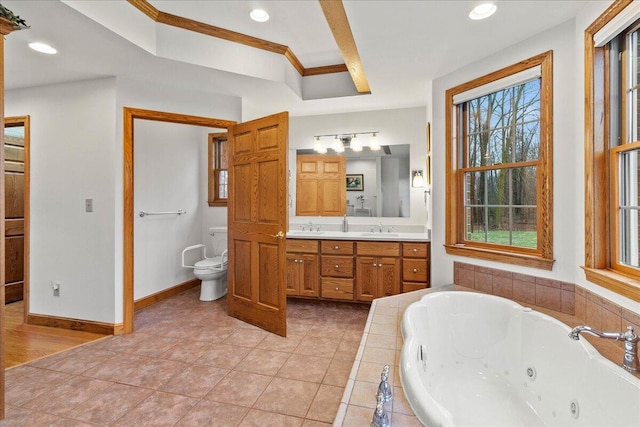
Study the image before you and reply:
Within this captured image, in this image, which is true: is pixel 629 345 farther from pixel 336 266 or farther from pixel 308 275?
pixel 308 275

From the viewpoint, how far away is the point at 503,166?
228 cm

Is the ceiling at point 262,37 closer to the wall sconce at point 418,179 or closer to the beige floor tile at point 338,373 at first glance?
the wall sconce at point 418,179

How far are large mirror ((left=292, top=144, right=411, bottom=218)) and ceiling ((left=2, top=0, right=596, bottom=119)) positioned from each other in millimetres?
843

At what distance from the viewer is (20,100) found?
2801mm

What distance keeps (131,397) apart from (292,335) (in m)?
1.22

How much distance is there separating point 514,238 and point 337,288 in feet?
5.58

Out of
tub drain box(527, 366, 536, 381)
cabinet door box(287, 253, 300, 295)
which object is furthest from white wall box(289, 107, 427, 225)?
tub drain box(527, 366, 536, 381)

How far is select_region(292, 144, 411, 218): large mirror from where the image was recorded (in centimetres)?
354

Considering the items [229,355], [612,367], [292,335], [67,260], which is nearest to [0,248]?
[67,260]

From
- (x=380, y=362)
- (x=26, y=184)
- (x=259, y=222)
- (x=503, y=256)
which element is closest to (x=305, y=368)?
(x=380, y=362)

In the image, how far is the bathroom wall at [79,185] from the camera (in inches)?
102

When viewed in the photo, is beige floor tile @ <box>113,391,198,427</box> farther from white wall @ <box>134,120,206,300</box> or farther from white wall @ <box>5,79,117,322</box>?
white wall @ <box>134,120,206,300</box>

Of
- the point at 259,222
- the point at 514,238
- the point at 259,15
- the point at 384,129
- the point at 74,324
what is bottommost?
the point at 74,324

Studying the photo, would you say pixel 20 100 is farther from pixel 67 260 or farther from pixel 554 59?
pixel 554 59
